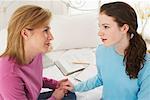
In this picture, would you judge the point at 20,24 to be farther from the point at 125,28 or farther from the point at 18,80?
the point at 125,28

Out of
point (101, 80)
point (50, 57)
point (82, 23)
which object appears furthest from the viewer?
point (82, 23)

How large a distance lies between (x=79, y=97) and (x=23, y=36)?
558 mm

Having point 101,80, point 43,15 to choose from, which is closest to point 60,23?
point 101,80

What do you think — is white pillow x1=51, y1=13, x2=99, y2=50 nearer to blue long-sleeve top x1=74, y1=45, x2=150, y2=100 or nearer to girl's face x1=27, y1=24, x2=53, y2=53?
blue long-sleeve top x1=74, y1=45, x2=150, y2=100

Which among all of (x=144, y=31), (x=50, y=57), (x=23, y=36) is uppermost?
(x=23, y=36)

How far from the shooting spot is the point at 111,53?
4.86 ft

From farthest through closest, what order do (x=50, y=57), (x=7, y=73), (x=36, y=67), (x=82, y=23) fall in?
(x=82, y=23)
(x=50, y=57)
(x=36, y=67)
(x=7, y=73)

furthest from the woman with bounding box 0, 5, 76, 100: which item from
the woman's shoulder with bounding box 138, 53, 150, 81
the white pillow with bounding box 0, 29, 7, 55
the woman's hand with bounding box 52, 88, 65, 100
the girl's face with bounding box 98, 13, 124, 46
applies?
the white pillow with bounding box 0, 29, 7, 55

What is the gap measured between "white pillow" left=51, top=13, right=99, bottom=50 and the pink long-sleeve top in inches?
34.7

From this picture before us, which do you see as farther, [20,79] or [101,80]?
[101,80]

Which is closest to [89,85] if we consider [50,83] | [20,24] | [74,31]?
[50,83]

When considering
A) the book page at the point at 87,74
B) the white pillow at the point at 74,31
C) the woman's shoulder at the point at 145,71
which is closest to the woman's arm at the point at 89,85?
the book page at the point at 87,74

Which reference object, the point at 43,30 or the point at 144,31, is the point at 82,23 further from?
the point at 43,30

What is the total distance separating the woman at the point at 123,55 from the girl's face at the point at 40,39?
27 cm
